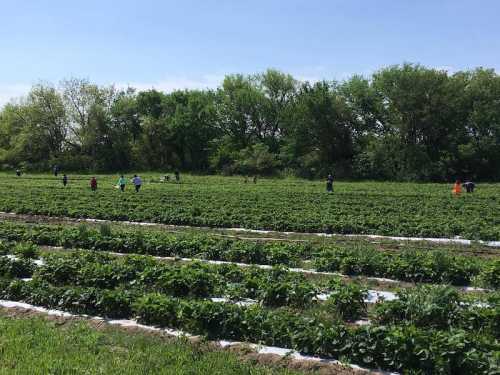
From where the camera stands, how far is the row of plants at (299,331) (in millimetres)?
Result: 5645

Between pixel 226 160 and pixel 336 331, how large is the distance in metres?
63.8

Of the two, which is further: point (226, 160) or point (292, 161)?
point (226, 160)

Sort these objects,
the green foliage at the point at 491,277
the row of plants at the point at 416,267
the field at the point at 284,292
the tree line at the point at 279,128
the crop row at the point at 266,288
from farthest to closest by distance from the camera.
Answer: the tree line at the point at 279,128, the row of plants at the point at 416,267, the green foliage at the point at 491,277, the crop row at the point at 266,288, the field at the point at 284,292

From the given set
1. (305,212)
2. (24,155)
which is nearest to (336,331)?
(305,212)

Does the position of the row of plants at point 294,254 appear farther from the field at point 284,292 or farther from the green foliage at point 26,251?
the green foliage at point 26,251

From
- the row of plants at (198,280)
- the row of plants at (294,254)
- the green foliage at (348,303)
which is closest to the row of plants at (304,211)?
the row of plants at (294,254)

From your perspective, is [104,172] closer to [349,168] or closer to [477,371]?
[349,168]

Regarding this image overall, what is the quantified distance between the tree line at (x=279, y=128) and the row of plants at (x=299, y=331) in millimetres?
48196

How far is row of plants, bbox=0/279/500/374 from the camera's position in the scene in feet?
18.5

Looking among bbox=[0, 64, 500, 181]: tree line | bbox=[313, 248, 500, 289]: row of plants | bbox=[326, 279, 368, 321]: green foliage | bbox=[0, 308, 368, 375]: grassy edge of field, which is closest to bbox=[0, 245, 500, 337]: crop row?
bbox=[326, 279, 368, 321]: green foliage

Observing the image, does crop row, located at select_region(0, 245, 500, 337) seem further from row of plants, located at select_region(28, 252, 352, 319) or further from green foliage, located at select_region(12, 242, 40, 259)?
green foliage, located at select_region(12, 242, 40, 259)

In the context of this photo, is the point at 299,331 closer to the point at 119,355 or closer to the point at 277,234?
the point at 119,355

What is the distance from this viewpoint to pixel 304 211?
2233cm

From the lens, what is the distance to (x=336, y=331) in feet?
20.9
